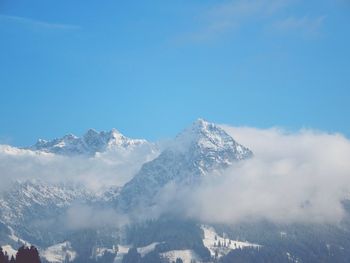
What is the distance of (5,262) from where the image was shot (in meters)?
188

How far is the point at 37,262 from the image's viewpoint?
18762cm

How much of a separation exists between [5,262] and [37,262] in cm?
775
